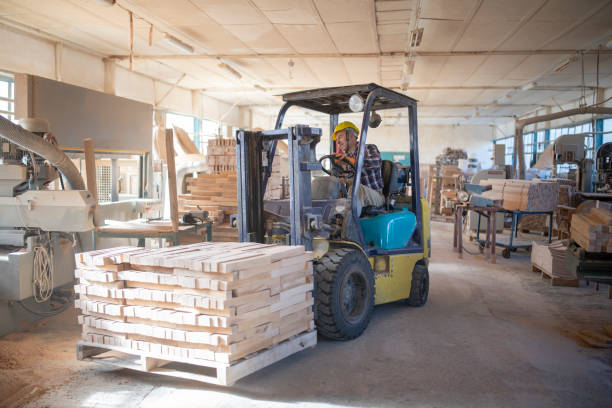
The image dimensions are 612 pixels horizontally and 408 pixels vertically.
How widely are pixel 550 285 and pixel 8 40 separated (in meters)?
12.3

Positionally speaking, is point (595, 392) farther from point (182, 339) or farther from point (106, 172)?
point (106, 172)

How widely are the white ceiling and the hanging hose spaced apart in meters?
4.71

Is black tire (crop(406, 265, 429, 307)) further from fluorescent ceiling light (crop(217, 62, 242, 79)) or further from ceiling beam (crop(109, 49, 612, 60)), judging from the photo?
fluorescent ceiling light (crop(217, 62, 242, 79))

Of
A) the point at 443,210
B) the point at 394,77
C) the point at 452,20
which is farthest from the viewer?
the point at 443,210

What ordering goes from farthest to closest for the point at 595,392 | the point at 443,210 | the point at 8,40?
the point at 443,210 < the point at 8,40 < the point at 595,392

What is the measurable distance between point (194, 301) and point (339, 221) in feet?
7.23

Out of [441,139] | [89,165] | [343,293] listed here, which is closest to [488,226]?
[343,293]

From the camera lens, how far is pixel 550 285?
7898mm

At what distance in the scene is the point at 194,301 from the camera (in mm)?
3541

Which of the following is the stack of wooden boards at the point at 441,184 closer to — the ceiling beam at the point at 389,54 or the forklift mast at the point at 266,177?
the ceiling beam at the point at 389,54

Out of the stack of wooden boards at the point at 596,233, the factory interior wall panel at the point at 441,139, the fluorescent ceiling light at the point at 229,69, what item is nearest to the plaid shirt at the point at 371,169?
the stack of wooden boards at the point at 596,233

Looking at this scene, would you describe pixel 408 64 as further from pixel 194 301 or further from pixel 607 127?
pixel 194 301

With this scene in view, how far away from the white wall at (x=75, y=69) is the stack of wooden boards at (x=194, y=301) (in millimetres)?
8829

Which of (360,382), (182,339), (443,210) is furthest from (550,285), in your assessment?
(443,210)
